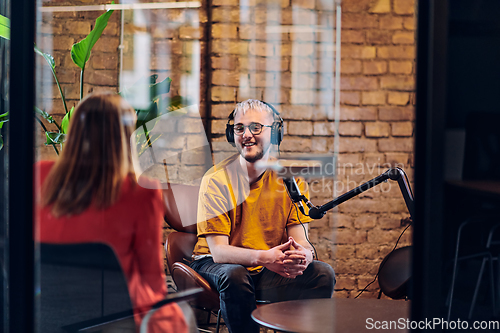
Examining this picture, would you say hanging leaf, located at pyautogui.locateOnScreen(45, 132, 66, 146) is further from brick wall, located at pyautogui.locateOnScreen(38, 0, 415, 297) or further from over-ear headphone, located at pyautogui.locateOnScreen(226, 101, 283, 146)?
over-ear headphone, located at pyautogui.locateOnScreen(226, 101, 283, 146)

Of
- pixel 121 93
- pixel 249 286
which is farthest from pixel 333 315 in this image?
pixel 121 93

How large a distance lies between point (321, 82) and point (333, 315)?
1.27m

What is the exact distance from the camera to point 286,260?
6.28ft

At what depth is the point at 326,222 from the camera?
2215mm

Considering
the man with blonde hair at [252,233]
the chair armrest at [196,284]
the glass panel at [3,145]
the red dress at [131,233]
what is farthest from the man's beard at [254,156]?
the glass panel at [3,145]

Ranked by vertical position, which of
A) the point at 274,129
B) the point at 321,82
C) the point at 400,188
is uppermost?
the point at 321,82

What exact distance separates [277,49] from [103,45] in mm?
923

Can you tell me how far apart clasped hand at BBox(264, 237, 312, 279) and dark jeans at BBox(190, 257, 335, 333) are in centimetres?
2

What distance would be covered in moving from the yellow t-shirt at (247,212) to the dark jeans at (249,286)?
9 cm

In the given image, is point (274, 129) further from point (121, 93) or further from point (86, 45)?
point (86, 45)

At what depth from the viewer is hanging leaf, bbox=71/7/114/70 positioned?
73.4 inches

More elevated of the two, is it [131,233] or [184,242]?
[131,233]

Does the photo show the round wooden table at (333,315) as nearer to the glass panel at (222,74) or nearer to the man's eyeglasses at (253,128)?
the glass panel at (222,74)

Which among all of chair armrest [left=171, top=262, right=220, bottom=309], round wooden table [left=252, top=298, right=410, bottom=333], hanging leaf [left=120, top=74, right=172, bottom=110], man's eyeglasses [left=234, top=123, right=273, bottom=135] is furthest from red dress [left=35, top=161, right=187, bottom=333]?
man's eyeglasses [left=234, top=123, right=273, bottom=135]
